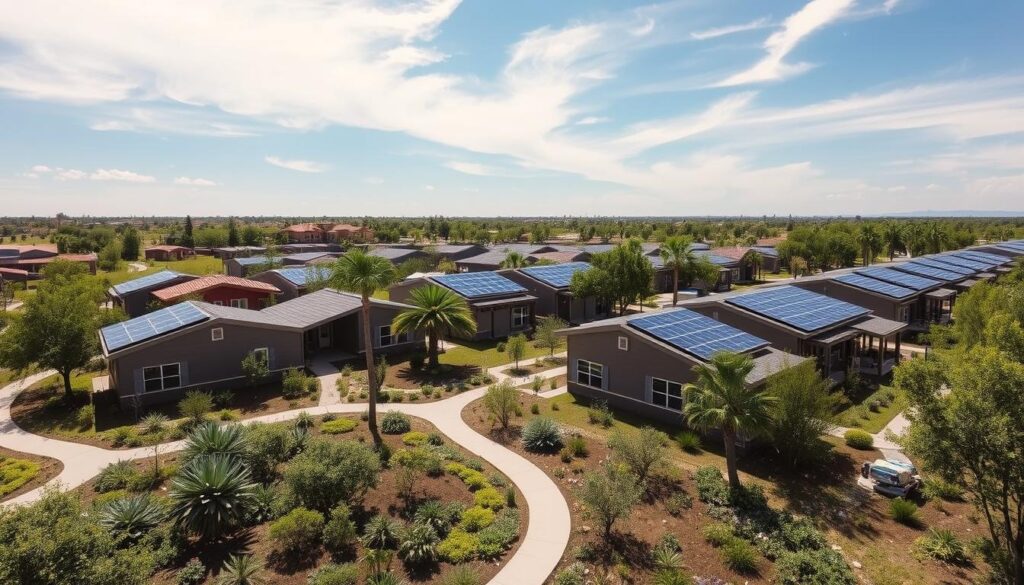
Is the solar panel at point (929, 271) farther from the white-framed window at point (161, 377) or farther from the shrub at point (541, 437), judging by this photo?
the white-framed window at point (161, 377)

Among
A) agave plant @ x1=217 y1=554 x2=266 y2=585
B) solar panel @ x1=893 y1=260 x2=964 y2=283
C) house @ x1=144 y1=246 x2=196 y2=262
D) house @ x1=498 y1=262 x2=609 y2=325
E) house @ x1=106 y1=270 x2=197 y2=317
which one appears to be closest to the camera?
agave plant @ x1=217 y1=554 x2=266 y2=585

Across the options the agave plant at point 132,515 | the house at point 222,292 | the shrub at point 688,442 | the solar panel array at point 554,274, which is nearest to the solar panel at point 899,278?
the solar panel array at point 554,274

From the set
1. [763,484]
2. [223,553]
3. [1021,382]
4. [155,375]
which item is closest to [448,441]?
[223,553]

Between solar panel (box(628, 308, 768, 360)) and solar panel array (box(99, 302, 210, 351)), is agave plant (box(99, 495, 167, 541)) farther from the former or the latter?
solar panel (box(628, 308, 768, 360))

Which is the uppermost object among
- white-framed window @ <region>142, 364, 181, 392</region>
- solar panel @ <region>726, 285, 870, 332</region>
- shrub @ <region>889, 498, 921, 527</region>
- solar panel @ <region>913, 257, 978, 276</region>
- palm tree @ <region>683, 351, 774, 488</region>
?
solar panel @ <region>913, 257, 978, 276</region>

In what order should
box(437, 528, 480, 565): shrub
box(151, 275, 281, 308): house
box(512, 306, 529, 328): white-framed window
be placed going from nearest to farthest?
box(437, 528, 480, 565): shrub, box(151, 275, 281, 308): house, box(512, 306, 529, 328): white-framed window

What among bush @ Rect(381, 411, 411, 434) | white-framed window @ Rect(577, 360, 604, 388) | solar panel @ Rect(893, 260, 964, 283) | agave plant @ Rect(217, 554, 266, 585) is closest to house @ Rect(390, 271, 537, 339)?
white-framed window @ Rect(577, 360, 604, 388)
